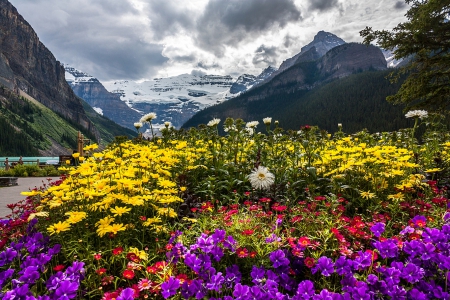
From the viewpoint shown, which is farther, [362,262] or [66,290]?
[362,262]

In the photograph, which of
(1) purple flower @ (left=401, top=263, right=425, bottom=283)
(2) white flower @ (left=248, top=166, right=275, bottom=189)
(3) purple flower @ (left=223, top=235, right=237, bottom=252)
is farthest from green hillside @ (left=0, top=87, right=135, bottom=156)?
(1) purple flower @ (left=401, top=263, right=425, bottom=283)

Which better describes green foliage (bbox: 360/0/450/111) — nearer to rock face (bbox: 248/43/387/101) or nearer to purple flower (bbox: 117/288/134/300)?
purple flower (bbox: 117/288/134/300)

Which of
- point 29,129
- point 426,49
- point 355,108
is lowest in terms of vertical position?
point 426,49

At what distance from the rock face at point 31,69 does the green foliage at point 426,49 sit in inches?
Answer: 6824

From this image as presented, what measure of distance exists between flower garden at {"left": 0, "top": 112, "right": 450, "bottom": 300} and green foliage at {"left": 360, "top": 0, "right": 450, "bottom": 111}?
916cm

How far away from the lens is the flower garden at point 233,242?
6.00 ft

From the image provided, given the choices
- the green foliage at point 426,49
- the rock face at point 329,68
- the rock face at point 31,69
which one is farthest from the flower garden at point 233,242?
the rock face at point 329,68

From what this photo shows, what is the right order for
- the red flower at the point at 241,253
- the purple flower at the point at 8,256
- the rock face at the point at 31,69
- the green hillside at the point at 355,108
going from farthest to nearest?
the rock face at the point at 31,69 → the green hillside at the point at 355,108 → the purple flower at the point at 8,256 → the red flower at the point at 241,253

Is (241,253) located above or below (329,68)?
below

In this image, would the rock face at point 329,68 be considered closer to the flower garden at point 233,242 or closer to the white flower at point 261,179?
the flower garden at point 233,242

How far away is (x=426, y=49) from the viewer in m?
11.7

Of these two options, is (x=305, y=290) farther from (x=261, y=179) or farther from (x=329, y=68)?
(x=329, y=68)

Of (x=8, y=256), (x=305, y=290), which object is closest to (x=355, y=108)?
(x=305, y=290)

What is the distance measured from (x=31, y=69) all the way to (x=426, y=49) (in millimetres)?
211911
